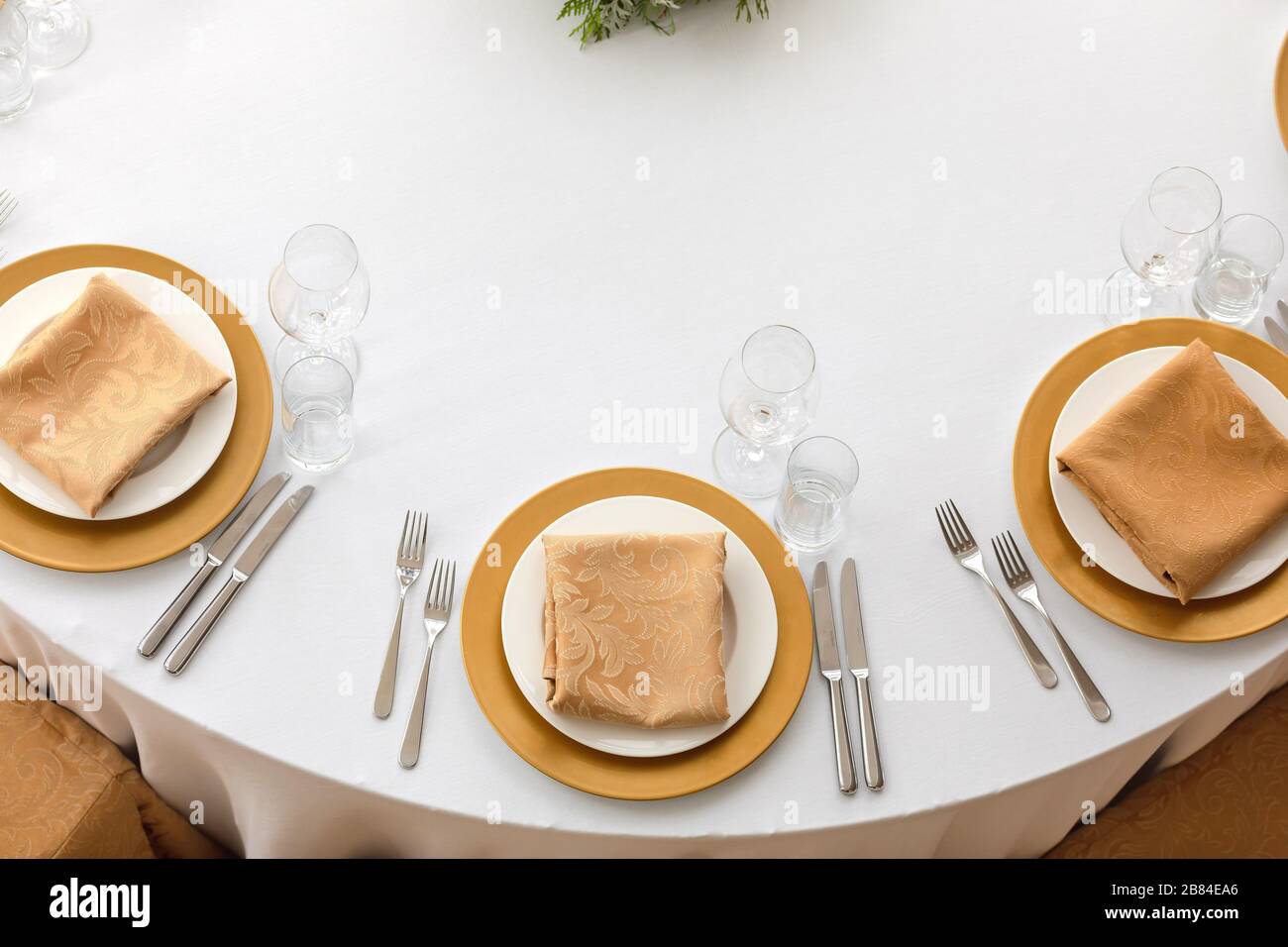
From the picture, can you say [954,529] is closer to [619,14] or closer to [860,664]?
[860,664]

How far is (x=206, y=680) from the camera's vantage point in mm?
1410

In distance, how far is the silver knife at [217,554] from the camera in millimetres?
1416

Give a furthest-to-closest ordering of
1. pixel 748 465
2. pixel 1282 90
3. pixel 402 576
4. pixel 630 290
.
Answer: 1. pixel 1282 90
2. pixel 630 290
3. pixel 748 465
4. pixel 402 576

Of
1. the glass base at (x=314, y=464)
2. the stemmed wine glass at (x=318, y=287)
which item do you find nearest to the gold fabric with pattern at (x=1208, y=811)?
the glass base at (x=314, y=464)

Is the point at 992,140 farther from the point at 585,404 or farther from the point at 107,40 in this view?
the point at 107,40

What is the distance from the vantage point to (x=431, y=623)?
1.46m

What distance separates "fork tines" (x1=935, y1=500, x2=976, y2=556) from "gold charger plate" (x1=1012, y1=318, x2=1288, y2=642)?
0.29 feet

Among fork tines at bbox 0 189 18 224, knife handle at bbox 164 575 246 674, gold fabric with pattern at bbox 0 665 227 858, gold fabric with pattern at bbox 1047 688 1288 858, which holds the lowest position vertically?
gold fabric with pattern at bbox 1047 688 1288 858

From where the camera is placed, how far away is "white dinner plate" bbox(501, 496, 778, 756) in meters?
1.37

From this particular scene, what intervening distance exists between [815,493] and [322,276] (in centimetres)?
79

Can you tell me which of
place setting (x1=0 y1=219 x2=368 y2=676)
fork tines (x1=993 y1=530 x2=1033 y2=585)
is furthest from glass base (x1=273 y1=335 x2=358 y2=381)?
fork tines (x1=993 y1=530 x2=1033 y2=585)

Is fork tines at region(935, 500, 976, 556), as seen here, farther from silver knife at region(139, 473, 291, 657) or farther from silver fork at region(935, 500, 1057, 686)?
silver knife at region(139, 473, 291, 657)

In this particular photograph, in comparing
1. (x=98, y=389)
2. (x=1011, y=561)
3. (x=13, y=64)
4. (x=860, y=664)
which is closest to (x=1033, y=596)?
(x=1011, y=561)
